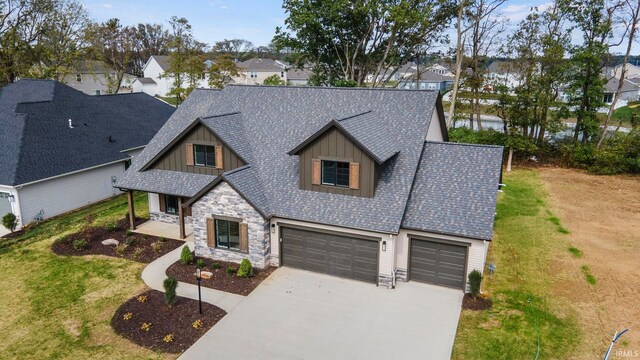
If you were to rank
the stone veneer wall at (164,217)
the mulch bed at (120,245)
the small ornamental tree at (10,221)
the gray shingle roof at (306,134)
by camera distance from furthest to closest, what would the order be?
the stone veneer wall at (164,217)
the small ornamental tree at (10,221)
the mulch bed at (120,245)
the gray shingle roof at (306,134)

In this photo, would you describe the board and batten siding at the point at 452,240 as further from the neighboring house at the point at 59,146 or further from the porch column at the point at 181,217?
the neighboring house at the point at 59,146

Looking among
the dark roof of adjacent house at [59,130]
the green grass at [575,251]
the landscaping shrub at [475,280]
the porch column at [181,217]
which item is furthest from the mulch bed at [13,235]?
the green grass at [575,251]

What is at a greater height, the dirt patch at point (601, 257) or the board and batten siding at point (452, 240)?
the board and batten siding at point (452, 240)

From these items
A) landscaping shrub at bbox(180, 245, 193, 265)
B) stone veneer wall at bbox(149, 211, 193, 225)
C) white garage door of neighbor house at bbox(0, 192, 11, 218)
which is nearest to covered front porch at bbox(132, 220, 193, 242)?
stone veneer wall at bbox(149, 211, 193, 225)

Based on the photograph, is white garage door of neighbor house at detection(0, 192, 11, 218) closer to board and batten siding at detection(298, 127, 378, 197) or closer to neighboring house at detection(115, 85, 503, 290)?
neighboring house at detection(115, 85, 503, 290)

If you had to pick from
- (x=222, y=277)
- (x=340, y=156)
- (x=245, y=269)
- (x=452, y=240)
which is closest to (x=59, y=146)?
(x=222, y=277)

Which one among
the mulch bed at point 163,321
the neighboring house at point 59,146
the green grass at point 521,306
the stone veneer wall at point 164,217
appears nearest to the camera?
the green grass at point 521,306

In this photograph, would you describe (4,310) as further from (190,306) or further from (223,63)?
(223,63)
